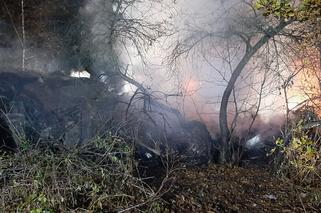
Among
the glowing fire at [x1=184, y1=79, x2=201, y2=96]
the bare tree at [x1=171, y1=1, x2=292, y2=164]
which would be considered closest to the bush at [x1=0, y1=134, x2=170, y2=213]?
the bare tree at [x1=171, y1=1, x2=292, y2=164]

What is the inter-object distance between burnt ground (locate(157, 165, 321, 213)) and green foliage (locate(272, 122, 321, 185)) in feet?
0.68

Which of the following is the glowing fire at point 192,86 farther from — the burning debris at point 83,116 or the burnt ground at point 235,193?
the burnt ground at point 235,193

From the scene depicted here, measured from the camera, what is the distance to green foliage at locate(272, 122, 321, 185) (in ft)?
22.5

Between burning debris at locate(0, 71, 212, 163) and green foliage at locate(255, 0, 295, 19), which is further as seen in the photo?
burning debris at locate(0, 71, 212, 163)

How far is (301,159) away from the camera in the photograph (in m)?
7.05

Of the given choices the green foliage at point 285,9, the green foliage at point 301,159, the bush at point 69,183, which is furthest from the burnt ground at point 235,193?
the green foliage at point 285,9

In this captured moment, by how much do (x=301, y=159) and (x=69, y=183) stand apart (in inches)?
158

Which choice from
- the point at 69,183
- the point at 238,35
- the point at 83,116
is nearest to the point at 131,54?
the point at 83,116

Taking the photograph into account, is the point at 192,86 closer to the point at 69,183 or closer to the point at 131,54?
the point at 131,54

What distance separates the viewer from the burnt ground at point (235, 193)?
5797 millimetres

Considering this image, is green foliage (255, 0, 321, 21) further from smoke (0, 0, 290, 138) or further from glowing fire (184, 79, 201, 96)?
glowing fire (184, 79, 201, 96)

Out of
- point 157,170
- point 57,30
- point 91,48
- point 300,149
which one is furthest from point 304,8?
Result: point 57,30

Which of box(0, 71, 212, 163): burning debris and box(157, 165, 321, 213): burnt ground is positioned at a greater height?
box(0, 71, 212, 163): burning debris

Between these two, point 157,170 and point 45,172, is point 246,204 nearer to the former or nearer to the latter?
point 157,170
